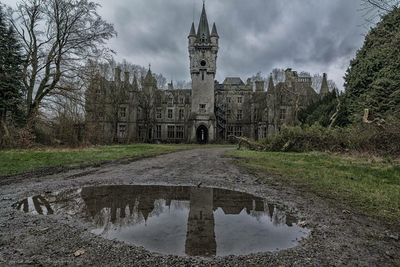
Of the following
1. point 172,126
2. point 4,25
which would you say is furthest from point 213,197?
point 172,126

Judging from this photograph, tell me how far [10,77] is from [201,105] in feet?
103

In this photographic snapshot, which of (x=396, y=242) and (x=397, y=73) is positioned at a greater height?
(x=397, y=73)

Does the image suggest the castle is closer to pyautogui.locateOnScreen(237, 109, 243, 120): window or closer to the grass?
pyautogui.locateOnScreen(237, 109, 243, 120): window

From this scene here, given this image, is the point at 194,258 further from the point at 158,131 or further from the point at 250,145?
the point at 158,131

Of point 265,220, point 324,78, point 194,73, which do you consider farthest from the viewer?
point 324,78

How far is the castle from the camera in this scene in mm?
49000

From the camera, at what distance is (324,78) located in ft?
208

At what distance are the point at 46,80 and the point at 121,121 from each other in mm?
28978

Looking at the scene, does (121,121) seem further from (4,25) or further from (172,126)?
(4,25)

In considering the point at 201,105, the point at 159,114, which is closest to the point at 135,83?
the point at 159,114

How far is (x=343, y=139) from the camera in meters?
Result: 18.7

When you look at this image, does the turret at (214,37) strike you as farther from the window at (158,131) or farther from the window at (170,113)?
the window at (158,131)

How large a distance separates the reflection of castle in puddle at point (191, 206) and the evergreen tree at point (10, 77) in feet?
60.5

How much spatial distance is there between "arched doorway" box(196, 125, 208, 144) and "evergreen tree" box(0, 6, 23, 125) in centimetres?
2963
